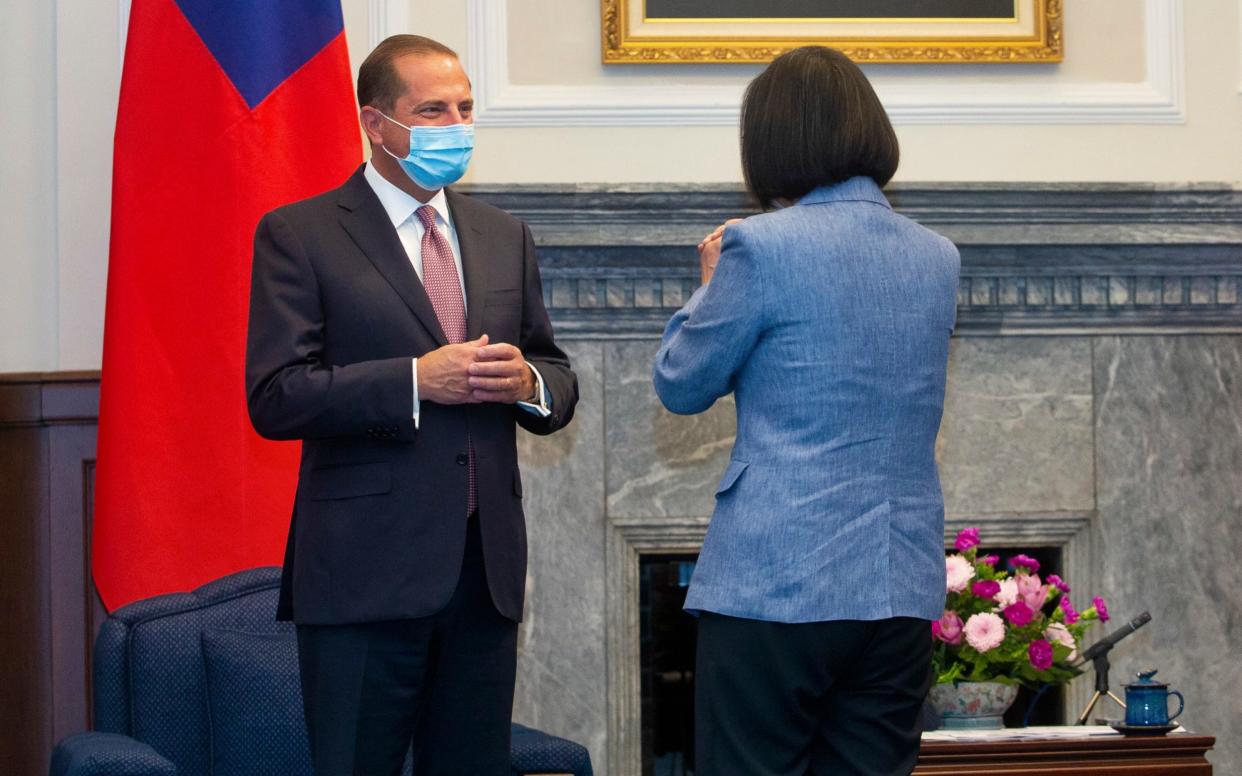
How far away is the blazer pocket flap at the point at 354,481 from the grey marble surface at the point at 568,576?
1611 millimetres

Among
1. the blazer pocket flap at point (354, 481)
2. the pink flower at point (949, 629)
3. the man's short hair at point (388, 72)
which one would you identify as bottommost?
the pink flower at point (949, 629)

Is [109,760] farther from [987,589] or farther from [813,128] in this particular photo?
[987,589]

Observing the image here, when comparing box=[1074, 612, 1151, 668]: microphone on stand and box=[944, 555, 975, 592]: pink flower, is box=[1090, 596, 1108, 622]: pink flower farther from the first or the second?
box=[944, 555, 975, 592]: pink flower

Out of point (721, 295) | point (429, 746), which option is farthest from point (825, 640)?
point (429, 746)

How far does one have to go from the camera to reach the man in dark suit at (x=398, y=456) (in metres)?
2.09

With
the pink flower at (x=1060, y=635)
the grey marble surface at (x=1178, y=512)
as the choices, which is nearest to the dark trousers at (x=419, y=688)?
the pink flower at (x=1060, y=635)

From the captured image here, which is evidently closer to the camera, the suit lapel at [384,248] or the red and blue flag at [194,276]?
the suit lapel at [384,248]

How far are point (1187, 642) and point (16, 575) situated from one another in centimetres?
296

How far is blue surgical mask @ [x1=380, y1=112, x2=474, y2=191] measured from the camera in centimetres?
228

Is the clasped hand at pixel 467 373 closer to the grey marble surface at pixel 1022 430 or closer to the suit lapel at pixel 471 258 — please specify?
the suit lapel at pixel 471 258

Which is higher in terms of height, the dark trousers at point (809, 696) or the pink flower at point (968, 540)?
the pink flower at point (968, 540)

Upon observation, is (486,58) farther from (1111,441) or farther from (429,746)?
(429,746)

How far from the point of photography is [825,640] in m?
1.89

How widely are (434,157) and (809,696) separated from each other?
38.9 inches
